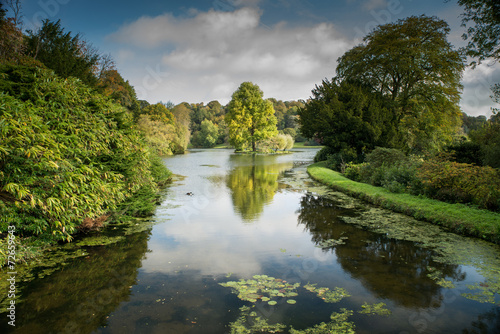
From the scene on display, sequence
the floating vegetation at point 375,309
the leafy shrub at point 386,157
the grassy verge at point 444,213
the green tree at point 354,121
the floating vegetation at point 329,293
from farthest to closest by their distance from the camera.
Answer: the green tree at point 354,121
the leafy shrub at point 386,157
the grassy verge at point 444,213
the floating vegetation at point 329,293
the floating vegetation at point 375,309

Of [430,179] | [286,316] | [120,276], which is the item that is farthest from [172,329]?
[430,179]

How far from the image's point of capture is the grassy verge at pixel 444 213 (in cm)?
684

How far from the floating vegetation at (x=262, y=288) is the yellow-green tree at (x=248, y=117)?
4487 centimetres

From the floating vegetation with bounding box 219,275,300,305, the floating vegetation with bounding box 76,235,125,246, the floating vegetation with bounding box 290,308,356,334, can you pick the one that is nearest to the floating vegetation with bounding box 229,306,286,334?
the floating vegetation with bounding box 290,308,356,334

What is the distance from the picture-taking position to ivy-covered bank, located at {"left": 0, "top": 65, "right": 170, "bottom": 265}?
4562 millimetres

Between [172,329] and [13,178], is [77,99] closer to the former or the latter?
[13,178]

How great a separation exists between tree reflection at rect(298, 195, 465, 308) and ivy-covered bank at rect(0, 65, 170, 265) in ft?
17.0

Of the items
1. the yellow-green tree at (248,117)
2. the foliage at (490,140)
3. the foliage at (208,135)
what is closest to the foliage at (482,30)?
the foliage at (490,140)

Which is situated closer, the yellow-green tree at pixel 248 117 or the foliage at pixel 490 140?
the foliage at pixel 490 140

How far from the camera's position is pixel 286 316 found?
3863mm

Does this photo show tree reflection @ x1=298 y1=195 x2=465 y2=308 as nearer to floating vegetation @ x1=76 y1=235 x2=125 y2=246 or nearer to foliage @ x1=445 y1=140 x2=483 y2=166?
floating vegetation @ x1=76 y1=235 x2=125 y2=246

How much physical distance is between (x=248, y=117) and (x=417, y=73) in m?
31.2

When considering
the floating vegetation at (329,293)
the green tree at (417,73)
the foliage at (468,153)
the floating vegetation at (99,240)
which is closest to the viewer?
the floating vegetation at (329,293)

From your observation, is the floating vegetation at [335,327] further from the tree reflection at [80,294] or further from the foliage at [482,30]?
the foliage at [482,30]
